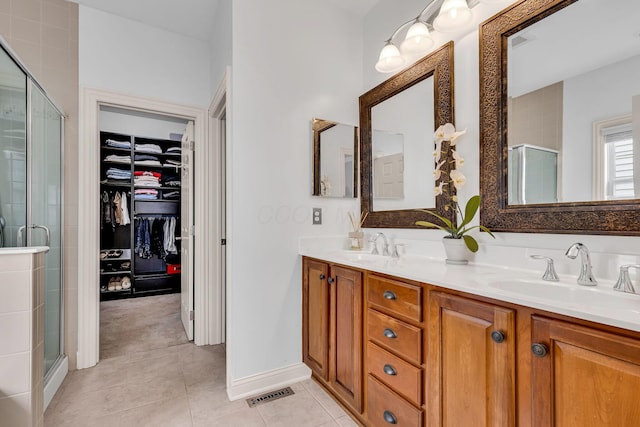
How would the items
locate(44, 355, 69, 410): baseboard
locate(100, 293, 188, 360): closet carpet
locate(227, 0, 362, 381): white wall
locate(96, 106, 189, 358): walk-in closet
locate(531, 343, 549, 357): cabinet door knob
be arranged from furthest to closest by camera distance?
locate(96, 106, 189, 358): walk-in closet → locate(100, 293, 188, 360): closet carpet → locate(227, 0, 362, 381): white wall → locate(44, 355, 69, 410): baseboard → locate(531, 343, 549, 357): cabinet door knob

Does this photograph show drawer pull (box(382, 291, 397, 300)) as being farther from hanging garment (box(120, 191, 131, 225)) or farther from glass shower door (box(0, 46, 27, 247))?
hanging garment (box(120, 191, 131, 225))

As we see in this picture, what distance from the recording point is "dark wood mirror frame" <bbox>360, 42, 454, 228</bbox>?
5.76 ft

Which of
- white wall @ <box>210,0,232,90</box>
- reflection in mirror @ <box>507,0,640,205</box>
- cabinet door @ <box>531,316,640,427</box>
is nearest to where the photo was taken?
cabinet door @ <box>531,316,640,427</box>

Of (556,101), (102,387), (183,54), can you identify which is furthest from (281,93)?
(102,387)

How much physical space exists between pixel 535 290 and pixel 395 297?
1.76 ft

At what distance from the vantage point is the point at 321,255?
77.7 inches

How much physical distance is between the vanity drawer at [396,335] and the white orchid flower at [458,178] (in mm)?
790

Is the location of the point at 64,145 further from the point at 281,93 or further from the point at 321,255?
the point at 321,255

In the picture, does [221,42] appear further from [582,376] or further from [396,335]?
[582,376]

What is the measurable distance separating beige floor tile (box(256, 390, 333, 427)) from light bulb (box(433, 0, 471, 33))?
2.27 meters

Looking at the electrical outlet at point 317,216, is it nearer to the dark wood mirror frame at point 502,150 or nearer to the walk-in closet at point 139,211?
the dark wood mirror frame at point 502,150

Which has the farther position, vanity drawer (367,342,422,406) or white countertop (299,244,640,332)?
vanity drawer (367,342,422,406)

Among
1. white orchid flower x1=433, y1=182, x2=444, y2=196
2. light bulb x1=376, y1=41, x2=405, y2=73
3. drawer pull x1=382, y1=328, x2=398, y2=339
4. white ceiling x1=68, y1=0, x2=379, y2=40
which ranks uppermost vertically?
white ceiling x1=68, y1=0, x2=379, y2=40

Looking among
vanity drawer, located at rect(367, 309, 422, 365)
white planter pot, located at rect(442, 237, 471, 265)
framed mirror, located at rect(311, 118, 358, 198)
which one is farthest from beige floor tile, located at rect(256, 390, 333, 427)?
framed mirror, located at rect(311, 118, 358, 198)
